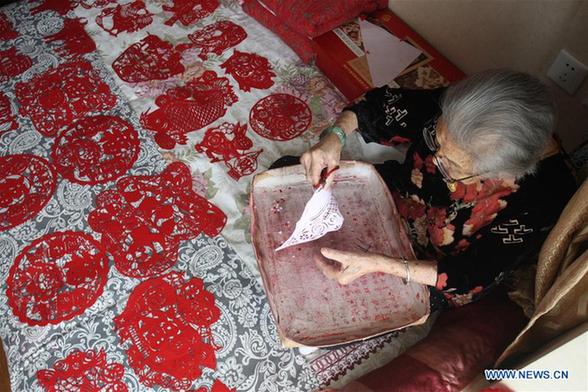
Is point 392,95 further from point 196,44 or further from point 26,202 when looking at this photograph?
point 26,202

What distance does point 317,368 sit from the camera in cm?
115

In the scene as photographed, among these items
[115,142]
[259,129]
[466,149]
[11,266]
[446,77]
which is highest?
[466,149]

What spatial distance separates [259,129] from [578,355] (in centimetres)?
112

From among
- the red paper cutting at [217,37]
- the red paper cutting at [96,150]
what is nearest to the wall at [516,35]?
the red paper cutting at [217,37]

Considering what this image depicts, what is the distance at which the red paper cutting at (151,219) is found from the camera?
128 centimetres

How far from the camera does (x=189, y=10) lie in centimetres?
184

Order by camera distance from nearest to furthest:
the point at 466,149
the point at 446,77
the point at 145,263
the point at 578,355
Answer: the point at 578,355 < the point at 466,149 < the point at 145,263 < the point at 446,77

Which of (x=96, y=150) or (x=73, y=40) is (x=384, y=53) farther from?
(x=73, y=40)

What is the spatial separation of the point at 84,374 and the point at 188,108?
0.89 m

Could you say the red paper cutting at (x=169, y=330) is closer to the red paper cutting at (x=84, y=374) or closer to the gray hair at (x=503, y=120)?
the red paper cutting at (x=84, y=374)

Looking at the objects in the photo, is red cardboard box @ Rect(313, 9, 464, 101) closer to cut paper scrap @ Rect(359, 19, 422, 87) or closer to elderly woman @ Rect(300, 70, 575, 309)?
cut paper scrap @ Rect(359, 19, 422, 87)

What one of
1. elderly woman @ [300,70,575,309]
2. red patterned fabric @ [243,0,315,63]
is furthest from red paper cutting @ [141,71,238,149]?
elderly woman @ [300,70,575,309]

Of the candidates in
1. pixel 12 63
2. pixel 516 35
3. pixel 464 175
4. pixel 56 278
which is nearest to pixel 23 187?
pixel 56 278

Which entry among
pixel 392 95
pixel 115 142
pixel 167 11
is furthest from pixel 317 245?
pixel 167 11
